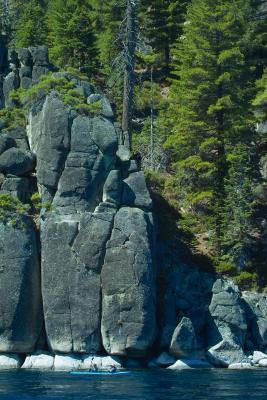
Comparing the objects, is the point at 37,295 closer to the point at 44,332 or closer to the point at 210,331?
the point at 44,332

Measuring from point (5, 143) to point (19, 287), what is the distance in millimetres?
7933

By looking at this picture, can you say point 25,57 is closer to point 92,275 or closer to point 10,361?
point 92,275

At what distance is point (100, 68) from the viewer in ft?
211

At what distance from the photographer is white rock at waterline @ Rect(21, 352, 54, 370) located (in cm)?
3872

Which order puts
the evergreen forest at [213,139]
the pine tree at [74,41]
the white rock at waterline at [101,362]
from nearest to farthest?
the white rock at waterline at [101,362] < the evergreen forest at [213,139] < the pine tree at [74,41]

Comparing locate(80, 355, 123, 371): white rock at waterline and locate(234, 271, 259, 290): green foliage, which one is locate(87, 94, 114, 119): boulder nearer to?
locate(234, 271, 259, 290): green foliage

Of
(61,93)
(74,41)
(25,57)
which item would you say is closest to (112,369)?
(61,93)

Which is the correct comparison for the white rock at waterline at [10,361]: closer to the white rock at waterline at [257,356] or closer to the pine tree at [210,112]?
the white rock at waterline at [257,356]

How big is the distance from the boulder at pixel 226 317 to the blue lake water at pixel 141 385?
3004mm

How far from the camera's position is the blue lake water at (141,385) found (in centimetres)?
2908

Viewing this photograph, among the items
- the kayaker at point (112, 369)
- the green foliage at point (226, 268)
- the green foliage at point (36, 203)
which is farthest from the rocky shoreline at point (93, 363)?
the green foliage at point (36, 203)

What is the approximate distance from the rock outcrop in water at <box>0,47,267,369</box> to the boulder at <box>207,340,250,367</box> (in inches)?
1.9

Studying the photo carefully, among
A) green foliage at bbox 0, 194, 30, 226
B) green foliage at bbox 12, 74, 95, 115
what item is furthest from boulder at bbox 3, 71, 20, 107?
green foliage at bbox 0, 194, 30, 226

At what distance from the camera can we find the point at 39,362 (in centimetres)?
3884
